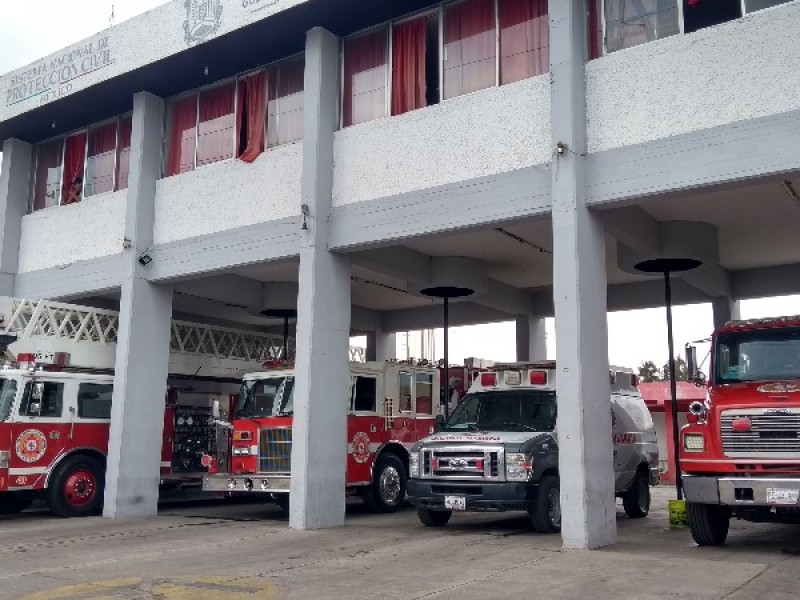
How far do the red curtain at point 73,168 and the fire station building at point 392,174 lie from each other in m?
0.07

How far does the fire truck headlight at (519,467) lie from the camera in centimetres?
1169

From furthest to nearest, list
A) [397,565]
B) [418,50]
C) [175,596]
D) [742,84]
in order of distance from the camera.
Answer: [418,50], [742,84], [397,565], [175,596]

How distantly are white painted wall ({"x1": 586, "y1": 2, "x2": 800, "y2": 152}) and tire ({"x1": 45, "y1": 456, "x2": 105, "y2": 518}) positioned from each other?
11029mm

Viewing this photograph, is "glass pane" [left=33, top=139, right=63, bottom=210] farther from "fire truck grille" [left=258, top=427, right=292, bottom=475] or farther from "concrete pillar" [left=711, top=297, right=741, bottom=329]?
"concrete pillar" [left=711, top=297, right=741, bottom=329]

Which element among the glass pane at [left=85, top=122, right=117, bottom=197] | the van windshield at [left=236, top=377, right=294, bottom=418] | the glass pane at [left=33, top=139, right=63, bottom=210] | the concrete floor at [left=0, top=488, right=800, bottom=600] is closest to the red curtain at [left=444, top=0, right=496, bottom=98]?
the van windshield at [left=236, top=377, right=294, bottom=418]

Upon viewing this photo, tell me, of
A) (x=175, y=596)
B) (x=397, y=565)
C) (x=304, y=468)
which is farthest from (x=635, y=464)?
(x=175, y=596)

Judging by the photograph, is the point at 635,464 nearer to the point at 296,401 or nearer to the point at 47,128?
the point at 296,401

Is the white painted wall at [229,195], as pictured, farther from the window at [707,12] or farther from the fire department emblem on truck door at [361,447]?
the window at [707,12]

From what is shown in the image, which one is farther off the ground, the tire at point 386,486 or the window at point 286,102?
the window at point 286,102

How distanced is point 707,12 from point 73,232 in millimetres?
13428

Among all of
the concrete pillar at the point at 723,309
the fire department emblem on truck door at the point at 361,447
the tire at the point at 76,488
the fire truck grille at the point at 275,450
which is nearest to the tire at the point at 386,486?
the fire department emblem on truck door at the point at 361,447

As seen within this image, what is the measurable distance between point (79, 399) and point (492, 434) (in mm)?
8278

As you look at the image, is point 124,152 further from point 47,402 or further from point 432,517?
point 432,517

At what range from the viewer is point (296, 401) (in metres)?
13.3
